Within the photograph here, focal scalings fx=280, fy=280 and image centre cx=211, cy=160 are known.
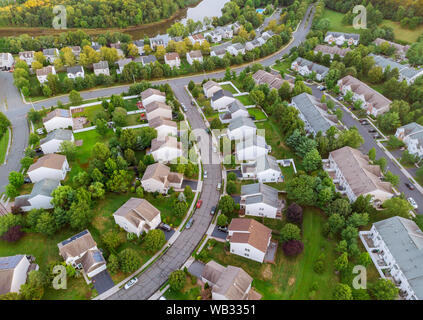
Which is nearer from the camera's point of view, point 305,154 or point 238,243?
point 238,243

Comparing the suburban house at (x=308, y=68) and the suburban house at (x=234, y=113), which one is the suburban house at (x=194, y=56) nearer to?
the suburban house at (x=308, y=68)

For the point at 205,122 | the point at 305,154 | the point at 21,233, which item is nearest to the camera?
the point at 21,233

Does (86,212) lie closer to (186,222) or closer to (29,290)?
(29,290)

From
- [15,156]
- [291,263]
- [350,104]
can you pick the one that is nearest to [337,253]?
[291,263]

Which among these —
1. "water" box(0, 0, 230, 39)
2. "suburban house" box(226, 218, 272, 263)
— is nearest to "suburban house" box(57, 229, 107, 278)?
"suburban house" box(226, 218, 272, 263)

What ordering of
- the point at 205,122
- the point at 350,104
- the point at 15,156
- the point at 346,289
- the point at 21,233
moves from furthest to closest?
the point at 350,104 < the point at 205,122 < the point at 15,156 < the point at 21,233 < the point at 346,289

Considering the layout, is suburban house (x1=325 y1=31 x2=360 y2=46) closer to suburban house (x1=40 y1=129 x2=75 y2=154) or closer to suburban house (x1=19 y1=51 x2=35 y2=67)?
suburban house (x1=40 y1=129 x2=75 y2=154)
